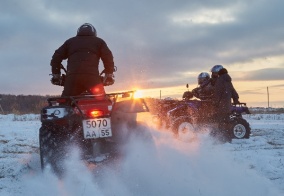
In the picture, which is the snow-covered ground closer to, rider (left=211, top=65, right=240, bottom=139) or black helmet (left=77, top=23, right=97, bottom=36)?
black helmet (left=77, top=23, right=97, bottom=36)

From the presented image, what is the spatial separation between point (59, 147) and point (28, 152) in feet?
11.7

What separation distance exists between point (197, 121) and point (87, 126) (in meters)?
7.25

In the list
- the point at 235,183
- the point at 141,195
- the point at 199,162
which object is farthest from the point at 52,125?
the point at 235,183

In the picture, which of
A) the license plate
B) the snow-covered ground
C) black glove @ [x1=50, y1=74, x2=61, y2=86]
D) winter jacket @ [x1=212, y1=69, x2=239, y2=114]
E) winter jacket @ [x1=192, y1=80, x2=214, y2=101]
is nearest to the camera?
the snow-covered ground

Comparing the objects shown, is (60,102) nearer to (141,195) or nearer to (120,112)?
(120,112)

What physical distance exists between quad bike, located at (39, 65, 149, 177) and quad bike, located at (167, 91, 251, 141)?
5.81m

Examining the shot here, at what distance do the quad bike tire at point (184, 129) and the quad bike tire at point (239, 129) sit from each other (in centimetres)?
173

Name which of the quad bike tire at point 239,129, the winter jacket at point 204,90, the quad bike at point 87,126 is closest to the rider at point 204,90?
the winter jacket at point 204,90

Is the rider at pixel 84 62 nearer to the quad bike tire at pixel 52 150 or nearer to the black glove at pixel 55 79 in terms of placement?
the black glove at pixel 55 79

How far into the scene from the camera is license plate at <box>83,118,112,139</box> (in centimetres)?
538

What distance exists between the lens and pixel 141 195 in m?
4.75

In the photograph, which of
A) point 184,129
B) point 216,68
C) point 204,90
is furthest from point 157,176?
point 216,68

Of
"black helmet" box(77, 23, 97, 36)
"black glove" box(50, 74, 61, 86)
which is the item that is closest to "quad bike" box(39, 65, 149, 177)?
"black glove" box(50, 74, 61, 86)

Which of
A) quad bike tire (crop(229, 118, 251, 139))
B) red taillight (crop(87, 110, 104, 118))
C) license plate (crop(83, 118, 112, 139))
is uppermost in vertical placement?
red taillight (crop(87, 110, 104, 118))
